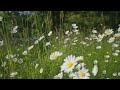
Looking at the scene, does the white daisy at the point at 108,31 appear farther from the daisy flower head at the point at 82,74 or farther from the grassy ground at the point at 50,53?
the daisy flower head at the point at 82,74

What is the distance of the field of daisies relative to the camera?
270cm

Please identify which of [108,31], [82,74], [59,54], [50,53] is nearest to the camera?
[82,74]

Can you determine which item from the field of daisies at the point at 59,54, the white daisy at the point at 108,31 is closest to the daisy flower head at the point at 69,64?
the field of daisies at the point at 59,54

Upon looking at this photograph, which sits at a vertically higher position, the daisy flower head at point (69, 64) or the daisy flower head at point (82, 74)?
the daisy flower head at point (69, 64)

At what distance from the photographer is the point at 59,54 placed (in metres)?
2.76

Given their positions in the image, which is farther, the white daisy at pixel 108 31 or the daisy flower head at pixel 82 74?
the white daisy at pixel 108 31

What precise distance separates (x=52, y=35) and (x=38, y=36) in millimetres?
154

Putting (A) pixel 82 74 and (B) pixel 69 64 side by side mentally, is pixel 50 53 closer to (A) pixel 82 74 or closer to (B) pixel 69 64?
(B) pixel 69 64

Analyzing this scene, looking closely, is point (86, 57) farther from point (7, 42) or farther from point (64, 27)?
point (7, 42)

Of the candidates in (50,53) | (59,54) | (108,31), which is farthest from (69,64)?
(108,31)

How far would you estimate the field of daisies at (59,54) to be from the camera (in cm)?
270

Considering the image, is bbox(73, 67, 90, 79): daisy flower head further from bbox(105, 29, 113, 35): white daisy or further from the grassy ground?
bbox(105, 29, 113, 35): white daisy

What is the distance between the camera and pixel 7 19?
310 cm
